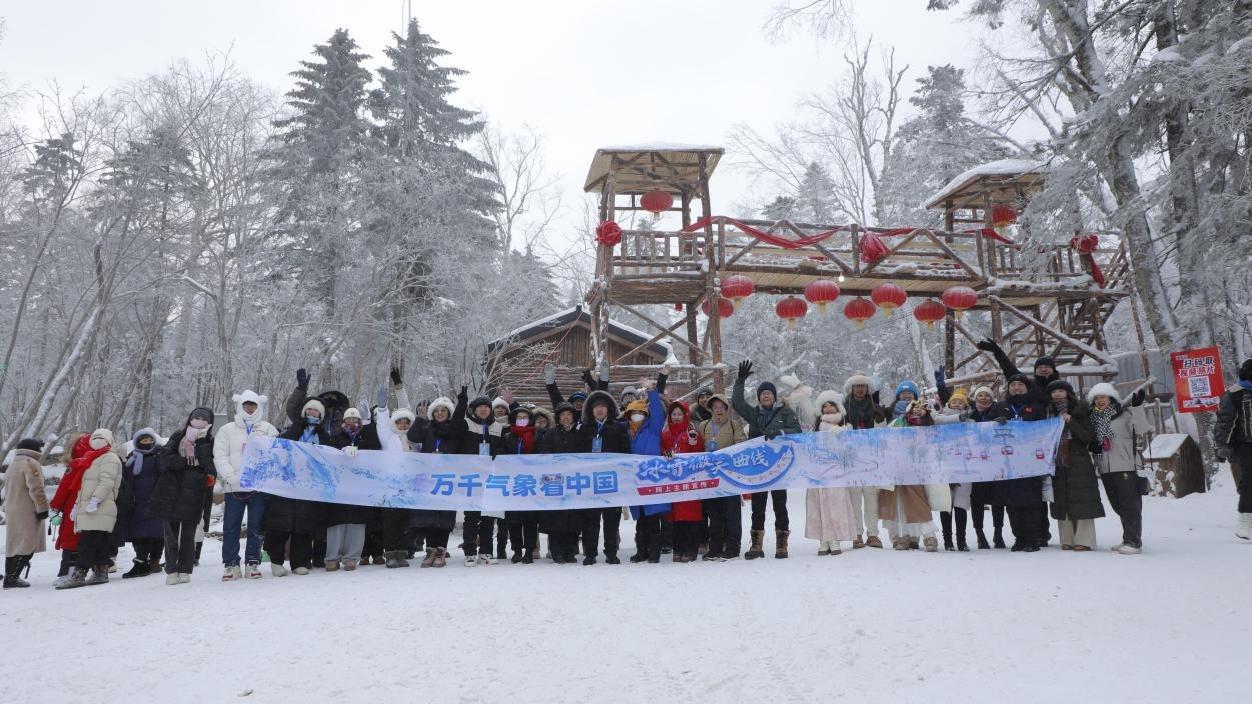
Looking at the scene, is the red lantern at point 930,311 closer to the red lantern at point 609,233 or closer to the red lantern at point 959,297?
the red lantern at point 959,297

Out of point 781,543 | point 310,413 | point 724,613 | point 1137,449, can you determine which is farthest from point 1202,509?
point 310,413

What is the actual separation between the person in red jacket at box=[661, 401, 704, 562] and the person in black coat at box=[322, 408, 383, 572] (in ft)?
10.3

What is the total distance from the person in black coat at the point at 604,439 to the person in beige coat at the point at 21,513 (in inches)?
233

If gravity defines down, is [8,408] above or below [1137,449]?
above

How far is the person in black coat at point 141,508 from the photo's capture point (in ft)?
27.3

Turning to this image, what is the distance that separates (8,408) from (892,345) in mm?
34315

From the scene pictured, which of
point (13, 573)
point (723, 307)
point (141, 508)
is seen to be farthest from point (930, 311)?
point (13, 573)

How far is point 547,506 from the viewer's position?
306 inches

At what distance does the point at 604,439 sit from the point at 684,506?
3.71 feet

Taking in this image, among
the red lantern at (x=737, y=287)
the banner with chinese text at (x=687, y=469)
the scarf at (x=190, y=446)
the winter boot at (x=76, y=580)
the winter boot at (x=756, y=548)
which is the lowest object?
the winter boot at (x=76, y=580)

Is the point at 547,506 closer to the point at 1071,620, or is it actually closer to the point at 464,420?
the point at 464,420

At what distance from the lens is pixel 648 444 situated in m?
8.23

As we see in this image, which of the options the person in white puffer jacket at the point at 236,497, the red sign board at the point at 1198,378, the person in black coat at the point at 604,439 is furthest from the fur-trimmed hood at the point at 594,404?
the red sign board at the point at 1198,378

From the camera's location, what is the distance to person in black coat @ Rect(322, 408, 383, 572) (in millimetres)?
7691
